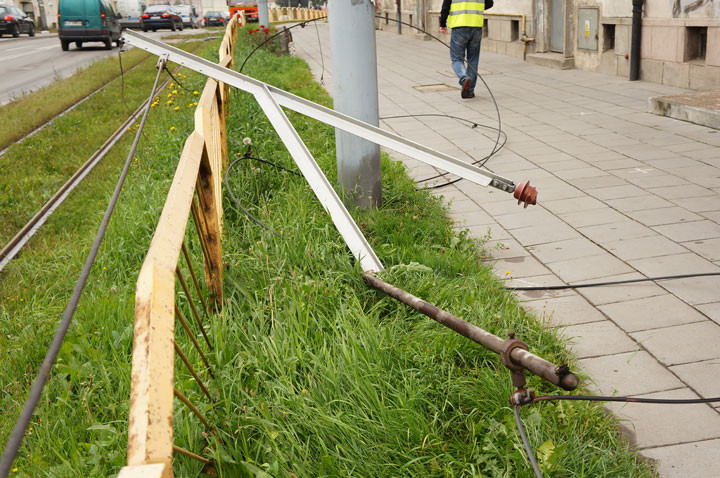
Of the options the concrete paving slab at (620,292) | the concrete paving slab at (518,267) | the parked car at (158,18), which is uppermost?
the parked car at (158,18)

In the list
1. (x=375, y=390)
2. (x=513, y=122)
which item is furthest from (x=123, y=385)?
(x=513, y=122)

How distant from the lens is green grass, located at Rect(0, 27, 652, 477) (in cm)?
257

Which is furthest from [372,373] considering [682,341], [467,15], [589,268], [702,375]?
[467,15]

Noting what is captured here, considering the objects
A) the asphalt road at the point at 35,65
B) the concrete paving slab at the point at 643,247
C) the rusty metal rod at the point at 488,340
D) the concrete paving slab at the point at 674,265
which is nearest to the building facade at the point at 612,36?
the concrete paving slab at the point at 643,247

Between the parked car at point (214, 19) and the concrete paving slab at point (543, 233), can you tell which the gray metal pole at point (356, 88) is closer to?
the concrete paving slab at point (543, 233)

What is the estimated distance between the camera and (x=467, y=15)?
1097 cm

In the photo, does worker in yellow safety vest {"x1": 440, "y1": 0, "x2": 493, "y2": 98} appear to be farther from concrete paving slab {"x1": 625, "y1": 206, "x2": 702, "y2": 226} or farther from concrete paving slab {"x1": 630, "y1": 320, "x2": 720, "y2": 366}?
concrete paving slab {"x1": 630, "y1": 320, "x2": 720, "y2": 366}

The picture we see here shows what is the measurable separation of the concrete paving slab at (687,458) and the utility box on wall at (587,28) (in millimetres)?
11288

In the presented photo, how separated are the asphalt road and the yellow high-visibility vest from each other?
335 inches

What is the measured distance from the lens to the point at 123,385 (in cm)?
314

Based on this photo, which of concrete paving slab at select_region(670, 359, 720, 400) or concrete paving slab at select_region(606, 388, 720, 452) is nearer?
concrete paving slab at select_region(606, 388, 720, 452)

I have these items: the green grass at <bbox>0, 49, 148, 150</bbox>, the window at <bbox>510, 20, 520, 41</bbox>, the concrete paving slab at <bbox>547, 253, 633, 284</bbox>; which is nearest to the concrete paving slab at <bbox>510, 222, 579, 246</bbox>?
the concrete paving slab at <bbox>547, 253, 633, 284</bbox>

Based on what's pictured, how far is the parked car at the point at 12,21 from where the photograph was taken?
39.9 metres

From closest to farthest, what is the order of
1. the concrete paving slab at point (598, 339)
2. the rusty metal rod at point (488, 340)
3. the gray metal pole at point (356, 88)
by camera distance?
the rusty metal rod at point (488, 340), the concrete paving slab at point (598, 339), the gray metal pole at point (356, 88)
